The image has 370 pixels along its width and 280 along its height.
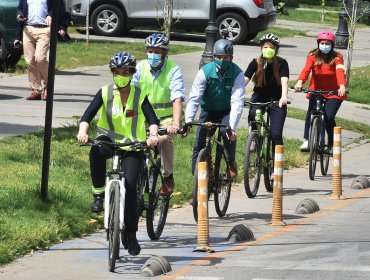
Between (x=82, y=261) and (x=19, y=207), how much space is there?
174 cm

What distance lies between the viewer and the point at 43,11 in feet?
65.5

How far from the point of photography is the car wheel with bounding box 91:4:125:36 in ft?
104

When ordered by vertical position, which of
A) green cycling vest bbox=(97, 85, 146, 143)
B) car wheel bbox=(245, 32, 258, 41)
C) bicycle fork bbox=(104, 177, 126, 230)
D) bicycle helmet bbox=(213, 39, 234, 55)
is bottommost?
bicycle fork bbox=(104, 177, 126, 230)

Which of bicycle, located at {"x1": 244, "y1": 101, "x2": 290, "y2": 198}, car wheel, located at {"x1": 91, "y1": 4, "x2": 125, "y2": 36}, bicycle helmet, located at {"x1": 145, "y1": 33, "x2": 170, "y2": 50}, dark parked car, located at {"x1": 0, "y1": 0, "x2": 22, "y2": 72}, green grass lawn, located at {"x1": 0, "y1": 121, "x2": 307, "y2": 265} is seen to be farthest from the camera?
car wheel, located at {"x1": 91, "y1": 4, "x2": 125, "y2": 36}

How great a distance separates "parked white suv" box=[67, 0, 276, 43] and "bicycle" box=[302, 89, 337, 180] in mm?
14862

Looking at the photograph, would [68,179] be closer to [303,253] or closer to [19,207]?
[19,207]

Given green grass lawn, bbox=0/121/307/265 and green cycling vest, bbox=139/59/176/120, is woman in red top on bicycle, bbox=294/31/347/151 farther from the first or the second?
green cycling vest, bbox=139/59/176/120

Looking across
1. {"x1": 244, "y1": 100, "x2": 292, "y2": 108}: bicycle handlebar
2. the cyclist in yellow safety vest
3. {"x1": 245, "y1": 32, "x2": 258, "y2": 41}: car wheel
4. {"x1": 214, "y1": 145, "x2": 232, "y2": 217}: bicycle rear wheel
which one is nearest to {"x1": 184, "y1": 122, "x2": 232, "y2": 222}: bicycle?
{"x1": 214, "y1": 145, "x2": 232, "y2": 217}: bicycle rear wheel

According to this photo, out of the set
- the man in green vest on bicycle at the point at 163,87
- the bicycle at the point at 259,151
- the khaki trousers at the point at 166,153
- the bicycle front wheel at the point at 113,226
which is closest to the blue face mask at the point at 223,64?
the man in green vest on bicycle at the point at 163,87

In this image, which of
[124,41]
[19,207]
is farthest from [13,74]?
[19,207]

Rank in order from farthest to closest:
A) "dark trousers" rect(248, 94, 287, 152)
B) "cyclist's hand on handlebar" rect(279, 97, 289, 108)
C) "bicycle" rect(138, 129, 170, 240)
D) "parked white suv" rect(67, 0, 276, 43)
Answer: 1. "parked white suv" rect(67, 0, 276, 43)
2. "dark trousers" rect(248, 94, 287, 152)
3. "cyclist's hand on handlebar" rect(279, 97, 289, 108)
4. "bicycle" rect(138, 129, 170, 240)

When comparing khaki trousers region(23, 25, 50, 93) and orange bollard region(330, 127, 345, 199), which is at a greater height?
khaki trousers region(23, 25, 50, 93)

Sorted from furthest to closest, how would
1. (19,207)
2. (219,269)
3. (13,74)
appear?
(13,74) → (19,207) → (219,269)

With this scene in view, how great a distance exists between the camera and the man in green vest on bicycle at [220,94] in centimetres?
1288
